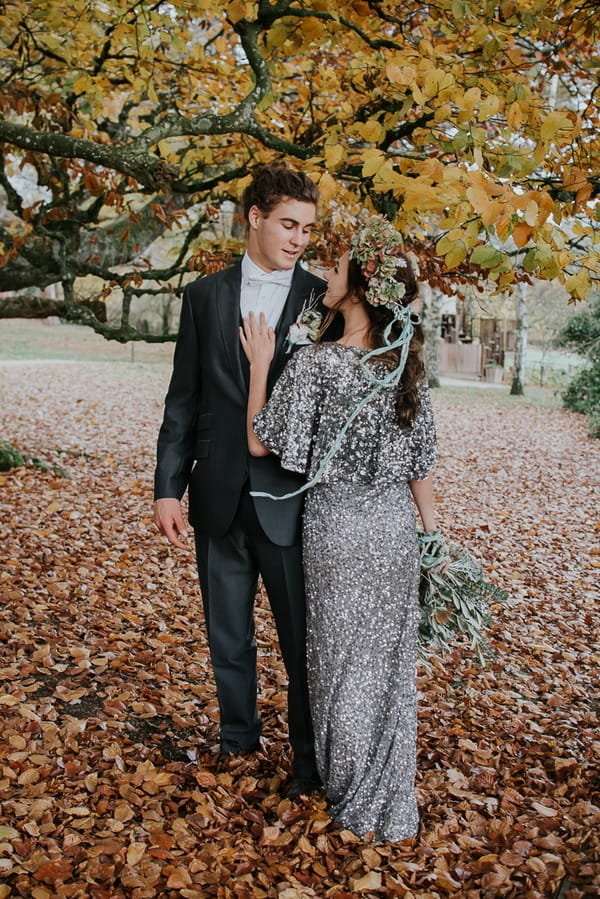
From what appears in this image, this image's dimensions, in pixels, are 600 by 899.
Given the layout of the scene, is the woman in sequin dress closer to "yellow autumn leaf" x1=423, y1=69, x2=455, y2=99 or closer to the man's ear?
the man's ear

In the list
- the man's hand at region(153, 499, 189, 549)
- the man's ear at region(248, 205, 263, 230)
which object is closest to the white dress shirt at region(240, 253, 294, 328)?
the man's ear at region(248, 205, 263, 230)

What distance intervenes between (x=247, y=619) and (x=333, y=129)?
2944 millimetres

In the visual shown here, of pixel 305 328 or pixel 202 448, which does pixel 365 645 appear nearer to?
pixel 202 448

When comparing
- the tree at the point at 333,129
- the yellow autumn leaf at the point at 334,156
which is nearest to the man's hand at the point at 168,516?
the tree at the point at 333,129

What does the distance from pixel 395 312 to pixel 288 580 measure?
92cm

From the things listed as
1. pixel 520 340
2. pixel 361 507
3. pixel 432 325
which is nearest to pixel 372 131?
pixel 361 507

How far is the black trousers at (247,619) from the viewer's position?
8.81 feet

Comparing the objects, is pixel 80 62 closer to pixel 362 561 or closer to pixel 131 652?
pixel 131 652

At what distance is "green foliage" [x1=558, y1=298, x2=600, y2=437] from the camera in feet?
49.1

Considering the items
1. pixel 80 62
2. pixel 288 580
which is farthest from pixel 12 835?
pixel 80 62

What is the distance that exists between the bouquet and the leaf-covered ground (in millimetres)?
642

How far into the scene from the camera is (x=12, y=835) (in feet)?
8.42

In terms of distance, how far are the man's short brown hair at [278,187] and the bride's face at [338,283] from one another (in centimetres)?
26

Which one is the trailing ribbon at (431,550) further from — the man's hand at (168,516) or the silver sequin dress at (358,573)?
the man's hand at (168,516)
